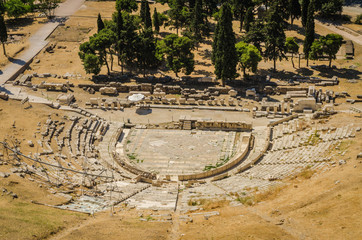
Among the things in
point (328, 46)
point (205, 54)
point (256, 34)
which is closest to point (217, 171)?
point (256, 34)

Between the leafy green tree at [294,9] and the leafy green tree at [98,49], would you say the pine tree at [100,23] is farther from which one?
the leafy green tree at [294,9]

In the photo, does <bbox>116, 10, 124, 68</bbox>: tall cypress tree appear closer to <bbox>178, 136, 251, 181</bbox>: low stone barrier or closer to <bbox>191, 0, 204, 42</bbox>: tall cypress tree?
<bbox>191, 0, 204, 42</bbox>: tall cypress tree

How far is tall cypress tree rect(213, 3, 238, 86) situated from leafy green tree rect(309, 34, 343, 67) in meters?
16.0

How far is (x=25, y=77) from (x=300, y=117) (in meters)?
47.1

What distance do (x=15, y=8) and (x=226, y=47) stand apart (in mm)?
56012

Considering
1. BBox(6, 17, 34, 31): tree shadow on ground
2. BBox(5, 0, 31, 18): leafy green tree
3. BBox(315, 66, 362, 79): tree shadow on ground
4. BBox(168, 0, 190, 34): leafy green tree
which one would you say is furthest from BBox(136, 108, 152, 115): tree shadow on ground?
BBox(5, 0, 31, 18): leafy green tree

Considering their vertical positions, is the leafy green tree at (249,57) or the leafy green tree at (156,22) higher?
the leafy green tree at (156,22)

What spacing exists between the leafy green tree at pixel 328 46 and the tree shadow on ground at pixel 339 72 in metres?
1.63

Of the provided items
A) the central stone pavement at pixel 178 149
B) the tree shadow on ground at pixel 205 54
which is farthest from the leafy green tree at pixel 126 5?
the central stone pavement at pixel 178 149

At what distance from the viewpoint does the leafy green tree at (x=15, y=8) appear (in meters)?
108

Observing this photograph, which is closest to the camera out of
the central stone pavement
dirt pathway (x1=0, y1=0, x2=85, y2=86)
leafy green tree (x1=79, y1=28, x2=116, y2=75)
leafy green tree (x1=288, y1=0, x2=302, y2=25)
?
the central stone pavement

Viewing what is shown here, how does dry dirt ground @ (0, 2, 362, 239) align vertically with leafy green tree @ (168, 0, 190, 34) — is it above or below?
below

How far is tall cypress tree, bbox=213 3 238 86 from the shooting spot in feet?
258

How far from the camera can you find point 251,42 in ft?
298
